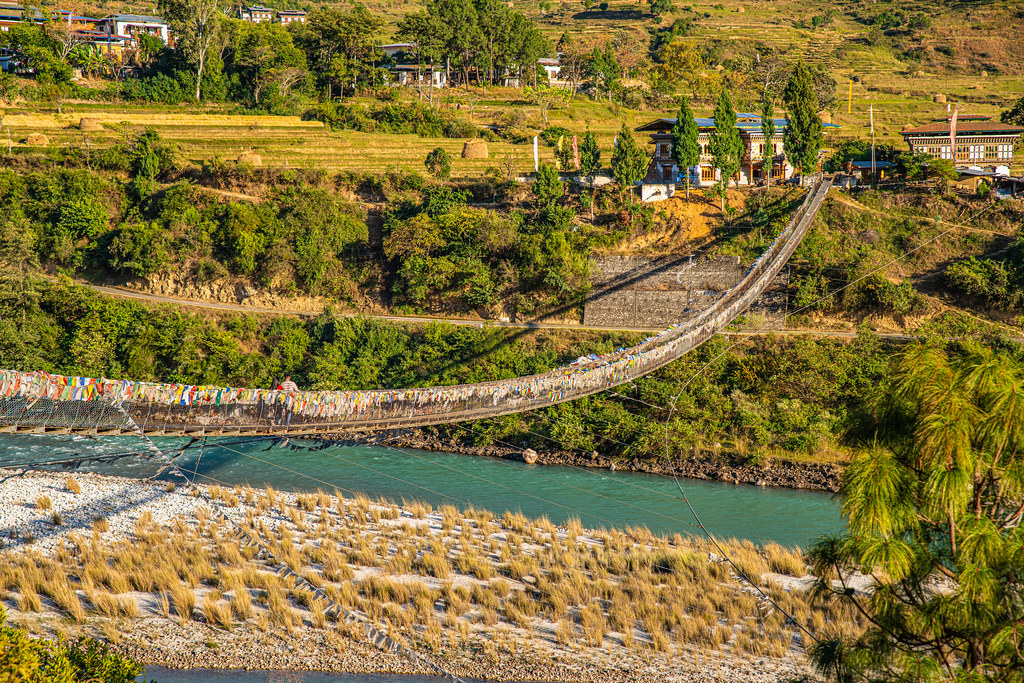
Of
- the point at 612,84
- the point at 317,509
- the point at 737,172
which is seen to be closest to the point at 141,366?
the point at 317,509

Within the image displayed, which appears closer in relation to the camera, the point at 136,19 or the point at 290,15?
the point at 136,19

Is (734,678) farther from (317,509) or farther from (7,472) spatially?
(7,472)

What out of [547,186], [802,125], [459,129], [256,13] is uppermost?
[256,13]

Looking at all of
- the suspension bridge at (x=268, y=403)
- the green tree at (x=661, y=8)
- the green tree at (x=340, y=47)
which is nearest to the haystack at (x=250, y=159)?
the green tree at (x=340, y=47)

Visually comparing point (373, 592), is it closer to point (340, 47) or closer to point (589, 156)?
point (589, 156)

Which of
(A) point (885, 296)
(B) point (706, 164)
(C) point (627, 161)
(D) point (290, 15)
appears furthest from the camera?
(D) point (290, 15)

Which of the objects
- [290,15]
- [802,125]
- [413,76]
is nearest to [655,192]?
[802,125]
